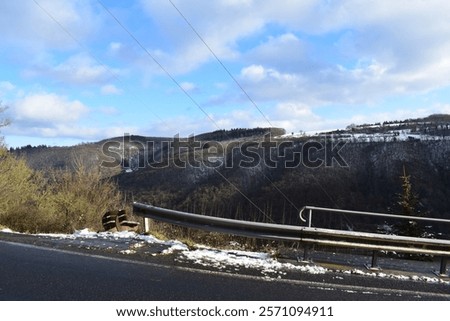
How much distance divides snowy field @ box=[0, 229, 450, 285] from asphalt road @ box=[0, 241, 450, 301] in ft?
1.34

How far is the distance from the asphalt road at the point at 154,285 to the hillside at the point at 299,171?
10999cm

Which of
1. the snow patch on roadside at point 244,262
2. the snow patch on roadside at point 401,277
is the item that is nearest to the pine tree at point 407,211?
the snow patch on roadside at point 401,277

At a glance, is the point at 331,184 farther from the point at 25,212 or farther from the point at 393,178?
the point at 25,212

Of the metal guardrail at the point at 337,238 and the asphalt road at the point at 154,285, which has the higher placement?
the metal guardrail at the point at 337,238

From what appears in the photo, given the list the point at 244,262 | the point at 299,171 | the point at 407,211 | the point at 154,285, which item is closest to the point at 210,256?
the point at 244,262

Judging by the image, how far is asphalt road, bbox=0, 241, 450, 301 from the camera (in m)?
5.17

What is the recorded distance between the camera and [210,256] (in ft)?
24.6

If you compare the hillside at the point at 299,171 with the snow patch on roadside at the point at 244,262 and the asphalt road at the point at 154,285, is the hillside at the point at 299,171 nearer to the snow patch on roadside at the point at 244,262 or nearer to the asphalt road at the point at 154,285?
the snow patch on roadside at the point at 244,262

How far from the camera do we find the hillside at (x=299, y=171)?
130 metres

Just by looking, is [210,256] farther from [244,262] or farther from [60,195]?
[60,195]

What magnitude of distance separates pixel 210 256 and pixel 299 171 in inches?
5282

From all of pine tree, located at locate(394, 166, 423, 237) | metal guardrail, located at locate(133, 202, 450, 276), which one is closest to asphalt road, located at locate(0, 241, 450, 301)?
metal guardrail, located at locate(133, 202, 450, 276)

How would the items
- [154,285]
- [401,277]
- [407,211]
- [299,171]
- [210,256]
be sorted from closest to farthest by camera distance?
[154,285] → [401,277] → [210,256] → [407,211] → [299,171]

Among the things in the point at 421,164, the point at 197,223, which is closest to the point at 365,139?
the point at 421,164
